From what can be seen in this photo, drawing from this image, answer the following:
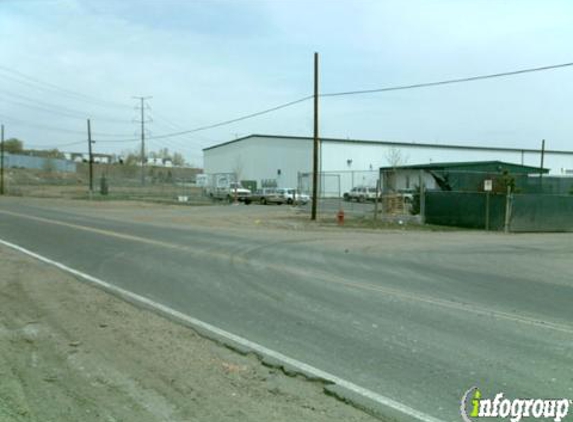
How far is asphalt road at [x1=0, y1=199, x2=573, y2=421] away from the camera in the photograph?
17.1 feet

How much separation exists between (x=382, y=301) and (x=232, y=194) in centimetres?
4212

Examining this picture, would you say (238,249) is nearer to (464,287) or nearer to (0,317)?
(464,287)

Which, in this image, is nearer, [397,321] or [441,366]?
[441,366]

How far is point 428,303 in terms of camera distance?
823cm

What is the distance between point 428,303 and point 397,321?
1.37 meters

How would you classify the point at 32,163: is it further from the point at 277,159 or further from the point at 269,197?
the point at 269,197

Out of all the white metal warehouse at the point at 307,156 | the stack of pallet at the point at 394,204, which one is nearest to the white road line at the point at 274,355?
the stack of pallet at the point at 394,204

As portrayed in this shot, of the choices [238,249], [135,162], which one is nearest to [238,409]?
[238,249]

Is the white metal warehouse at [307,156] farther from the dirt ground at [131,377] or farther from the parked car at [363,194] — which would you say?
the dirt ground at [131,377]

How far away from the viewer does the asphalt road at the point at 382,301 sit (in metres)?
5.21

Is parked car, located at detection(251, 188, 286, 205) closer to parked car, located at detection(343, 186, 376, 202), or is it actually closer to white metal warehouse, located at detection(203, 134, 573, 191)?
parked car, located at detection(343, 186, 376, 202)

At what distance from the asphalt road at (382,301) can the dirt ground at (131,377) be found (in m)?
0.69

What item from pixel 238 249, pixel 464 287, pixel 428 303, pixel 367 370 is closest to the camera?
pixel 367 370

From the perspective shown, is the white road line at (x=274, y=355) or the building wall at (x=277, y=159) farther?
Answer: the building wall at (x=277, y=159)
